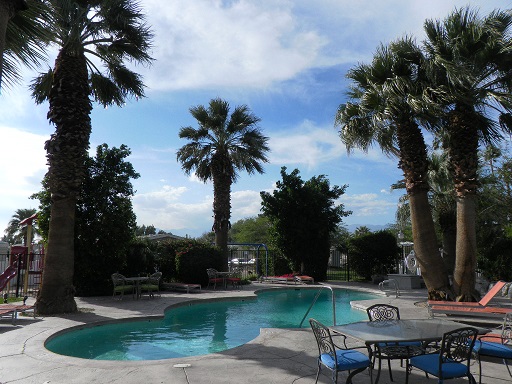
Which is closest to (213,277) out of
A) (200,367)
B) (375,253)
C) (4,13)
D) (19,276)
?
(19,276)

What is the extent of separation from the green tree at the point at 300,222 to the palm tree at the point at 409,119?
10283 mm

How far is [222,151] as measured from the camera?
2261cm

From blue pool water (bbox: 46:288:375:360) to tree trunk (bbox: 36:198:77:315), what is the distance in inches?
70.5

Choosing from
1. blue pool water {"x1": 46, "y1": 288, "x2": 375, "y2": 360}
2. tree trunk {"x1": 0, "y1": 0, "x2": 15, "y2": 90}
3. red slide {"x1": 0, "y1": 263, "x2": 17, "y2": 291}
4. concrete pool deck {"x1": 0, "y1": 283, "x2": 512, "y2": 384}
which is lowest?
blue pool water {"x1": 46, "y1": 288, "x2": 375, "y2": 360}

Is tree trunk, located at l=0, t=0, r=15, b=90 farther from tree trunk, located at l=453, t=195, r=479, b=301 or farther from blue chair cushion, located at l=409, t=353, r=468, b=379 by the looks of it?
tree trunk, located at l=453, t=195, r=479, b=301

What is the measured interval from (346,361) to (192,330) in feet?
22.3

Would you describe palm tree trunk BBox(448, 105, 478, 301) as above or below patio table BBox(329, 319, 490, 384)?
above

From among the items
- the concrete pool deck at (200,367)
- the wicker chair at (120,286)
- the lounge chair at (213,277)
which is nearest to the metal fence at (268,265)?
the lounge chair at (213,277)

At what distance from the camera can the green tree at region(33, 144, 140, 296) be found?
576 inches

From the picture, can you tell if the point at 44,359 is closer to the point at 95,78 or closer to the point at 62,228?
the point at 62,228

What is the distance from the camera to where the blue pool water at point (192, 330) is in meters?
8.38

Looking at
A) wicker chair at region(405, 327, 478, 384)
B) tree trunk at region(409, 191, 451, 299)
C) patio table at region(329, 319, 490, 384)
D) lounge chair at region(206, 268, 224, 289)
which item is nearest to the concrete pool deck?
patio table at region(329, 319, 490, 384)

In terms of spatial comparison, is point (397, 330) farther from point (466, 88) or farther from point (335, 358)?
point (466, 88)

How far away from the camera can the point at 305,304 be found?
15844 millimetres
